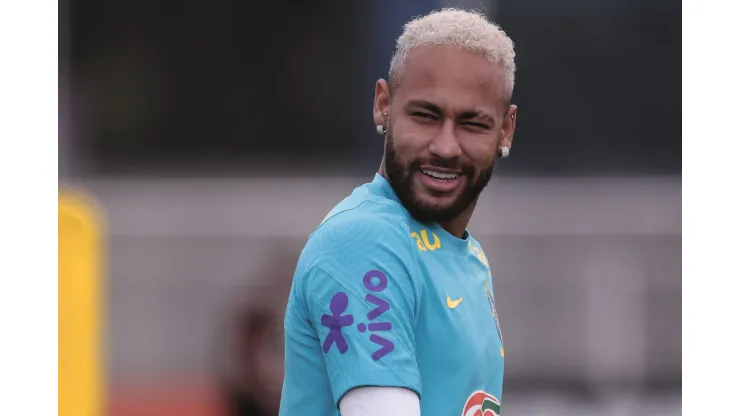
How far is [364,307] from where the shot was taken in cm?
223

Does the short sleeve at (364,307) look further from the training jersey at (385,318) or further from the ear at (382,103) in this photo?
the ear at (382,103)

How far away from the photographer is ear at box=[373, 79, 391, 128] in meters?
2.64

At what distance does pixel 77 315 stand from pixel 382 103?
1.75 m

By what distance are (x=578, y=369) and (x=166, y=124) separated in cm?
403

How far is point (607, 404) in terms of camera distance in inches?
320

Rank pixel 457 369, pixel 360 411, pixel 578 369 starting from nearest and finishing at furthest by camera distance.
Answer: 1. pixel 360 411
2. pixel 457 369
3. pixel 578 369

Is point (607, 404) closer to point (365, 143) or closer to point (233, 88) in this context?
point (365, 143)

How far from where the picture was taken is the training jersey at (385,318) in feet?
7.27

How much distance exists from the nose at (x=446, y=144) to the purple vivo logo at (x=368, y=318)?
35 cm

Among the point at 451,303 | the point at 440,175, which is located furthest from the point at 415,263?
the point at 440,175

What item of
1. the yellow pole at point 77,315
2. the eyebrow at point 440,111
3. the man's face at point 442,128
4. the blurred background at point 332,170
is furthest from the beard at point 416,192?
the blurred background at point 332,170

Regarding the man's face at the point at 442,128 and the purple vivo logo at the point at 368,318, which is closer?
the purple vivo logo at the point at 368,318

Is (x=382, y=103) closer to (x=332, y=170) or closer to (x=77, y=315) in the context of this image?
(x=77, y=315)

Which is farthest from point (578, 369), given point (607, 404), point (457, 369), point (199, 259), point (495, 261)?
point (457, 369)
